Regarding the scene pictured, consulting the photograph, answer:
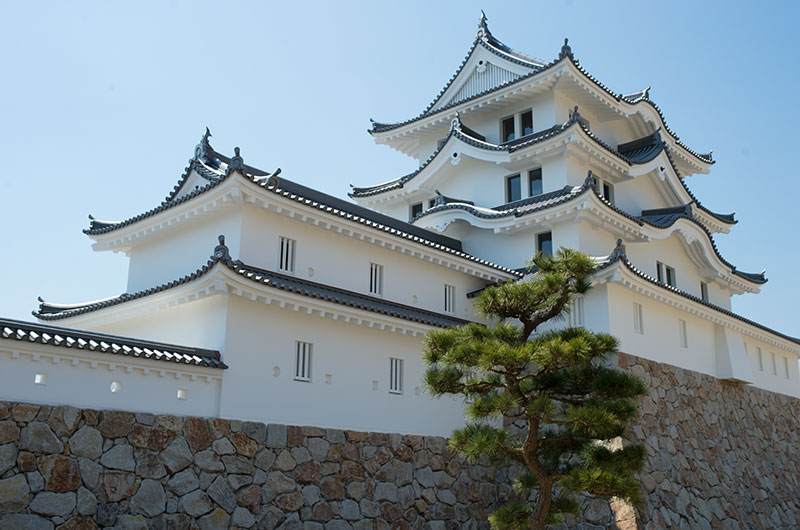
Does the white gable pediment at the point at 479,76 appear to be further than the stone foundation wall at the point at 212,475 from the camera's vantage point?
Yes

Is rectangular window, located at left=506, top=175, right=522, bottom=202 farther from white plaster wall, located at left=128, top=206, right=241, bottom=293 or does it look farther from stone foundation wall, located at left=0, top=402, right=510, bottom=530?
white plaster wall, located at left=128, top=206, right=241, bottom=293

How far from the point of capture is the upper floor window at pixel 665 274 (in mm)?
18031

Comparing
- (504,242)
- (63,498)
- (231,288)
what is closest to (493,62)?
(504,242)

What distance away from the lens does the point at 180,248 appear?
13461 millimetres

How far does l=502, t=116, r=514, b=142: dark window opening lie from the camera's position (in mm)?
19547

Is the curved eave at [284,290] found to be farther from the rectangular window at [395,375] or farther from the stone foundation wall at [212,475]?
the stone foundation wall at [212,475]

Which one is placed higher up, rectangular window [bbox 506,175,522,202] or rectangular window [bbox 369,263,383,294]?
rectangular window [bbox 506,175,522,202]

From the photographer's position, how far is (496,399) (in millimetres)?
9047

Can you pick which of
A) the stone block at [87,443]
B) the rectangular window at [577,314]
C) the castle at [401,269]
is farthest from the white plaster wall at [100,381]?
the rectangular window at [577,314]

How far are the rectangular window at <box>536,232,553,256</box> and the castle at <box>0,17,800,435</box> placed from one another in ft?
0.17

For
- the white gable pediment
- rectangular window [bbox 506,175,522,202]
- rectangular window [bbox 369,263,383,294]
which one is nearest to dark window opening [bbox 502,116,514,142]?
Result: the white gable pediment

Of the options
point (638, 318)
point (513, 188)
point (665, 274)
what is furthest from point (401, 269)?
point (665, 274)

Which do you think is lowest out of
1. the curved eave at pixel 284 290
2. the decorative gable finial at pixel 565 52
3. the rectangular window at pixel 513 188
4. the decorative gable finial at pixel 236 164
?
the curved eave at pixel 284 290

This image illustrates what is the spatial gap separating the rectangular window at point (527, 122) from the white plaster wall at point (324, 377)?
26.5 ft
